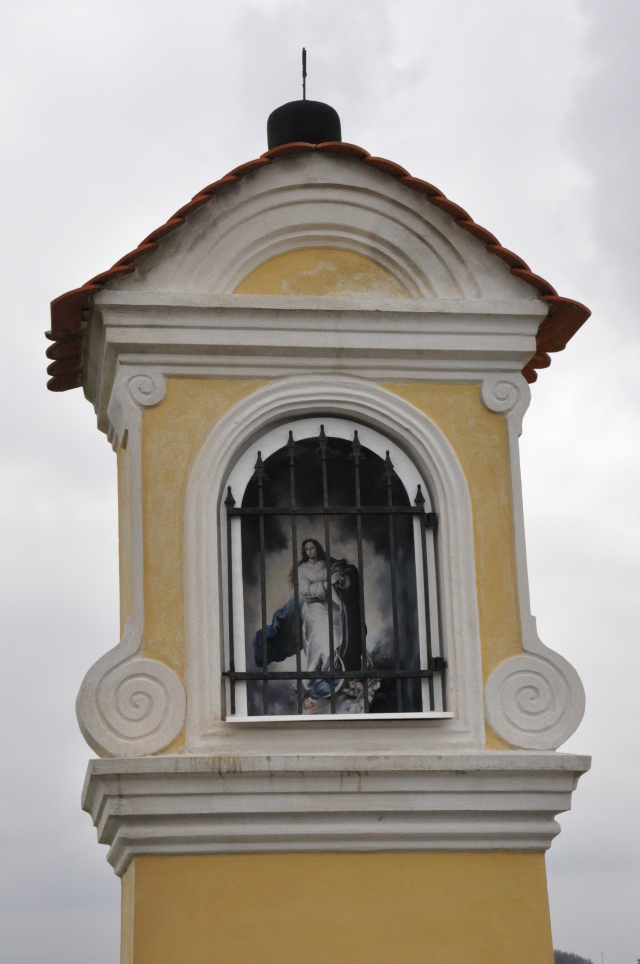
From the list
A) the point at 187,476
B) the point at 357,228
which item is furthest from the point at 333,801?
the point at 357,228

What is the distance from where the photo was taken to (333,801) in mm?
7621

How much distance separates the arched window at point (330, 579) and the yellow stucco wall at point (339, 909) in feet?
2.46

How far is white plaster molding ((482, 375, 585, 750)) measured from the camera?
7957mm

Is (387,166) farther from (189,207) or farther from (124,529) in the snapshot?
(124,529)

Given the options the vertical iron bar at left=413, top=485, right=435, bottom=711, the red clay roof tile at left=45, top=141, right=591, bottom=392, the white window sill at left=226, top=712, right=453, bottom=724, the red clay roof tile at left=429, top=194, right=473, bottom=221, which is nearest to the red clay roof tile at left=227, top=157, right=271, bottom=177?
the red clay roof tile at left=45, top=141, right=591, bottom=392

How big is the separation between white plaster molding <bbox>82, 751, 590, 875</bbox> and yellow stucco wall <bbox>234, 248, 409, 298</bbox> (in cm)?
256

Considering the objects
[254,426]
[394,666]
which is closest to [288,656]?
[394,666]

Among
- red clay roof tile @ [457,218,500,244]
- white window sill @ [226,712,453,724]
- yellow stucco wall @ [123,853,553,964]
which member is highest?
red clay roof tile @ [457,218,500,244]

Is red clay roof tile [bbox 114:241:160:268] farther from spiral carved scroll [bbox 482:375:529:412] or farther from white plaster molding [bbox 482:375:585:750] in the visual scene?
white plaster molding [bbox 482:375:585:750]

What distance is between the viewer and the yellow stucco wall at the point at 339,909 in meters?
7.39

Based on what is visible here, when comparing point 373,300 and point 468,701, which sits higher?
point 373,300

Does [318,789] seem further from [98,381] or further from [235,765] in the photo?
[98,381]

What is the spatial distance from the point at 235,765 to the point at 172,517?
52.8 inches

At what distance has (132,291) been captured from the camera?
839 cm
